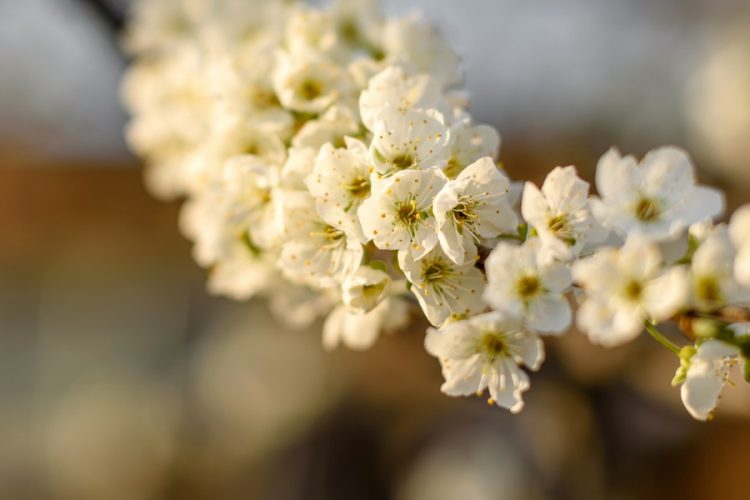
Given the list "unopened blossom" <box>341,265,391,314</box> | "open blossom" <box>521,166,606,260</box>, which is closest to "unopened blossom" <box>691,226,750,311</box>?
"open blossom" <box>521,166,606,260</box>

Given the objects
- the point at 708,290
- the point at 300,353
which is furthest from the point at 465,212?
the point at 300,353

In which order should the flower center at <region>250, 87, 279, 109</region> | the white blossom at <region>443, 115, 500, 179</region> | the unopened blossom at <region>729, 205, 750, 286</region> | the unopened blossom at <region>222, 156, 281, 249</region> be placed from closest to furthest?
1. the unopened blossom at <region>729, 205, 750, 286</region>
2. the white blossom at <region>443, 115, 500, 179</region>
3. the unopened blossom at <region>222, 156, 281, 249</region>
4. the flower center at <region>250, 87, 279, 109</region>

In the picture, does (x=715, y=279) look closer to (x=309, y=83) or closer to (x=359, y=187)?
(x=359, y=187)

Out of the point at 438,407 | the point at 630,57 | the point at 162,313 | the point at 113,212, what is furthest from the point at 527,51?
the point at 162,313

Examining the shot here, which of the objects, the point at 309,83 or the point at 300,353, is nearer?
the point at 309,83

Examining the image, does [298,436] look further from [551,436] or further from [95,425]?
[551,436]

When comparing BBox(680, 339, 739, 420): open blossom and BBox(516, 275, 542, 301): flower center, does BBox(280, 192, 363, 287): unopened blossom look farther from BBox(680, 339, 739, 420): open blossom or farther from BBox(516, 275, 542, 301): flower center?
BBox(680, 339, 739, 420): open blossom
